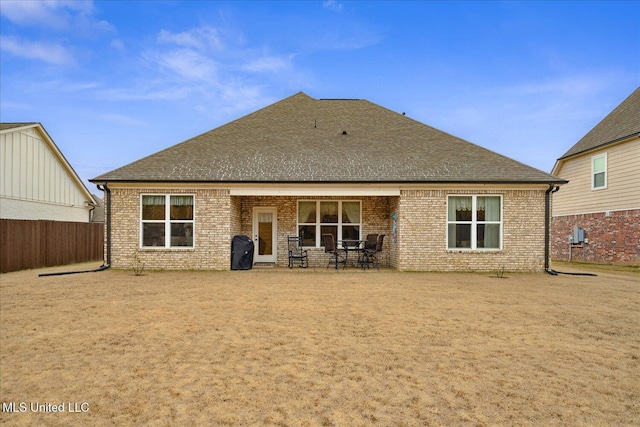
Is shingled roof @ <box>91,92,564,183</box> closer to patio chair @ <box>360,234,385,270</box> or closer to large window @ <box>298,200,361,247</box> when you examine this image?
large window @ <box>298,200,361,247</box>

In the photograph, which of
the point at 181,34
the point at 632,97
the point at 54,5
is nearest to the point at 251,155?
the point at 181,34

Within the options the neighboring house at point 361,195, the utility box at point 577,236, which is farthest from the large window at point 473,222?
the utility box at point 577,236

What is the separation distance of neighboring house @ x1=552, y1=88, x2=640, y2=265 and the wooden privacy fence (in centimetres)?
2366

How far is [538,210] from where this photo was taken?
1301 centimetres

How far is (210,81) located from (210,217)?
7761 millimetres

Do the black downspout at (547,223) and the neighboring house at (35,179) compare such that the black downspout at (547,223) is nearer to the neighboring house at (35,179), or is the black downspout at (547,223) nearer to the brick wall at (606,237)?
the brick wall at (606,237)

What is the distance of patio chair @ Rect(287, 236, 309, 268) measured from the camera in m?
14.3

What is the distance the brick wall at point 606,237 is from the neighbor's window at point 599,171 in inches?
52.4

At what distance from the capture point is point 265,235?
15133 millimetres

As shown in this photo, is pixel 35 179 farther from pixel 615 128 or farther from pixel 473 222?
pixel 615 128

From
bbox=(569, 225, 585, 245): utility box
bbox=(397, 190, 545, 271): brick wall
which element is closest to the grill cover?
bbox=(397, 190, 545, 271): brick wall

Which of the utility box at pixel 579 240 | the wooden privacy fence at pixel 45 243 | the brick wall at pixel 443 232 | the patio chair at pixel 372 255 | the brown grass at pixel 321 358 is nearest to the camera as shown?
the brown grass at pixel 321 358

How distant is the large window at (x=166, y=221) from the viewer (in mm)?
13125

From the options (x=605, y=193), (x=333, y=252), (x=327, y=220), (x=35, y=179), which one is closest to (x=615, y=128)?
(x=605, y=193)
